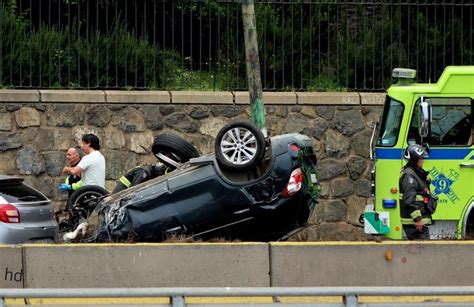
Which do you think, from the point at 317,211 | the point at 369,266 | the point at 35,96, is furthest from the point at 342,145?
the point at 369,266

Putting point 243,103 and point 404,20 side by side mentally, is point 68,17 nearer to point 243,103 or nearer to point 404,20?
point 243,103

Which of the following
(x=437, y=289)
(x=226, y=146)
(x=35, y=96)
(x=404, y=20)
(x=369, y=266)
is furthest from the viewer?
(x=404, y=20)

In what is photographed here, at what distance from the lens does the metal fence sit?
1698 centimetres

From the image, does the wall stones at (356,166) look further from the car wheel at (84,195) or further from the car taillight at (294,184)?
the car taillight at (294,184)

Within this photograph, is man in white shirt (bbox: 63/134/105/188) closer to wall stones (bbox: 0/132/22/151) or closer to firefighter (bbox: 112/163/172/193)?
firefighter (bbox: 112/163/172/193)

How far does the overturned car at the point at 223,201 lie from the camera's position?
11.6 m

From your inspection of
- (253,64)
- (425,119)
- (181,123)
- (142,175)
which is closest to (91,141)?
(142,175)

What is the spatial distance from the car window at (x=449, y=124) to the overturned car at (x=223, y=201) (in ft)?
7.43

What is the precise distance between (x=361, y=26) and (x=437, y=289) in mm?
10076

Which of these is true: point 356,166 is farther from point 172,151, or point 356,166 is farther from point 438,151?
point 172,151

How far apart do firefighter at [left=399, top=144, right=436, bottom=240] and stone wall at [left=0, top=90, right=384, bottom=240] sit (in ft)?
11.7

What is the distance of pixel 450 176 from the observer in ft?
44.7

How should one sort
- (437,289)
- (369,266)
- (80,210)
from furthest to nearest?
1. (80,210)
2. (369,266)
3. (437,289)

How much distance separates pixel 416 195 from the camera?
12.6 meters
